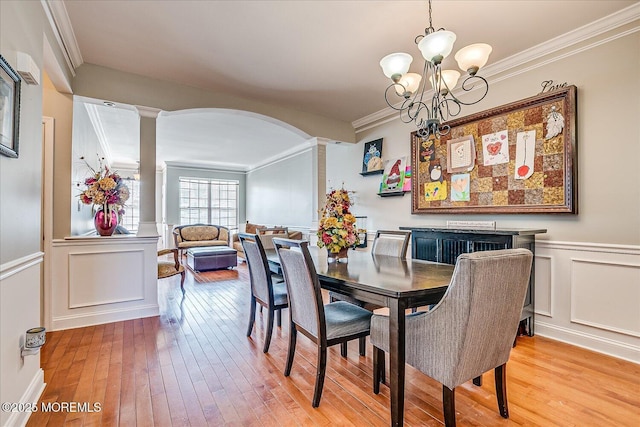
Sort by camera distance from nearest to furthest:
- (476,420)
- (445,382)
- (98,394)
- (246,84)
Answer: (445,382)
(476,420)
(98,394)
(246,84)

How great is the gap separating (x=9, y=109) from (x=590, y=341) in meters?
4.23

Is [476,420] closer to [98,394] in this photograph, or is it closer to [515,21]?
[98,394]

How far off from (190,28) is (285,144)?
163 inches

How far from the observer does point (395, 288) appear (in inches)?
64.4

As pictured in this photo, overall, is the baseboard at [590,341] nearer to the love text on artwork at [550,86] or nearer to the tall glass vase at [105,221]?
the love text on artwork at [550,86]

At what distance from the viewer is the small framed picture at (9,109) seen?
56.6 inches

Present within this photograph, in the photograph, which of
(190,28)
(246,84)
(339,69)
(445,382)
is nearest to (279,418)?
A: (445,382)

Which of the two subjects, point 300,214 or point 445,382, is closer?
point 445,382

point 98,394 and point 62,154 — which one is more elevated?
point 62,154

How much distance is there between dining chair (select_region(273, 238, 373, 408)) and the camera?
6.05 ft

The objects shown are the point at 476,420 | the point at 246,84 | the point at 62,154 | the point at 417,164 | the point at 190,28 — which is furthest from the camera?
the point at 417,164

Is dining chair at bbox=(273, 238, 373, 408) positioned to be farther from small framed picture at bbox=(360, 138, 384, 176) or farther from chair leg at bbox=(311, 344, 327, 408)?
small framed picture at bbox=(360, 138, 384, 176)

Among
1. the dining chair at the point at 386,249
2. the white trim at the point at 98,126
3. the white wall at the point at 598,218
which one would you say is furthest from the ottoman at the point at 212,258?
the white wall at the point at 598,218

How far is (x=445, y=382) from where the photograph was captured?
149 centimetres
